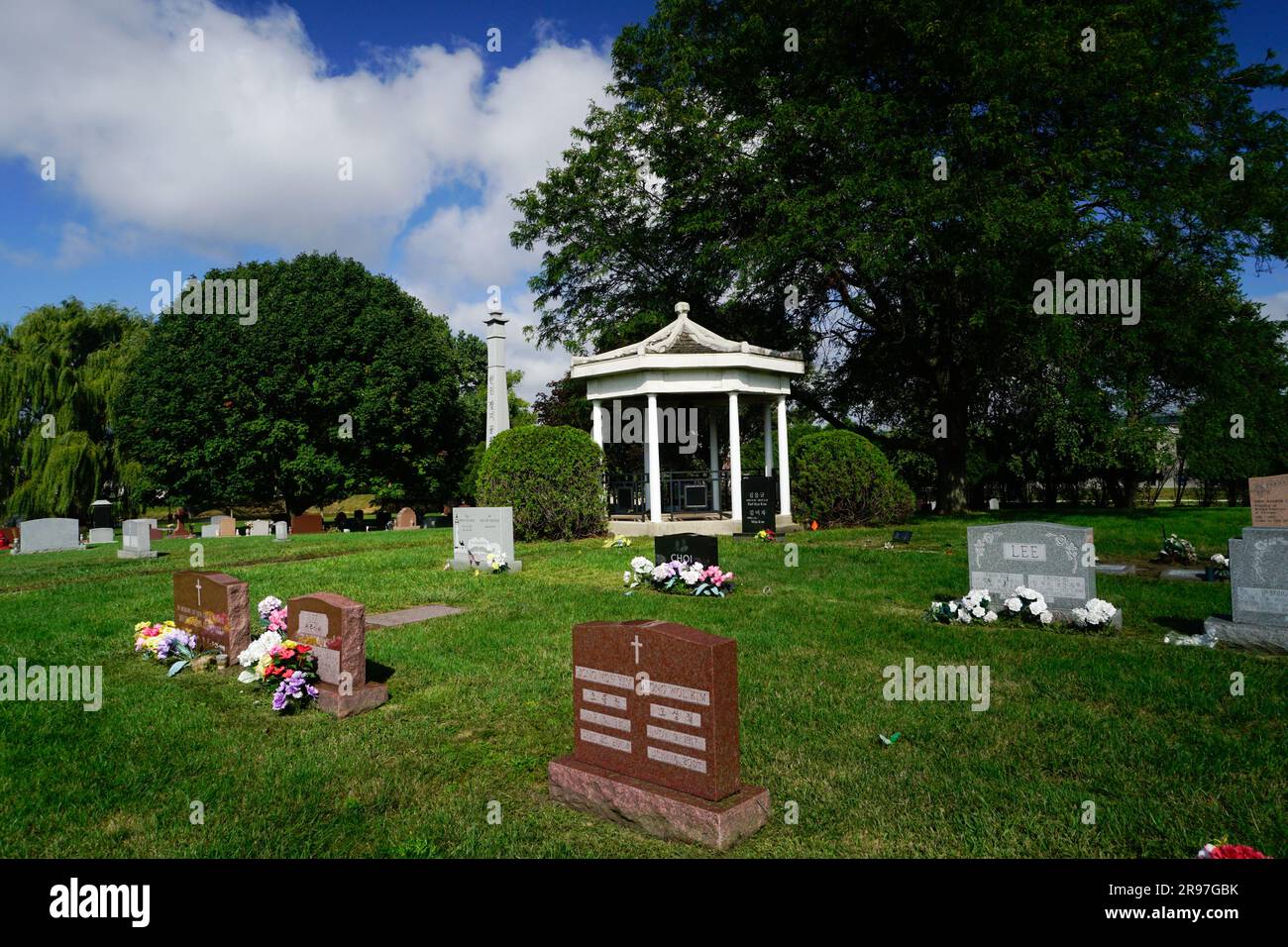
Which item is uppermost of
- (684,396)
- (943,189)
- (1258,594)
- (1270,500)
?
(943,189)

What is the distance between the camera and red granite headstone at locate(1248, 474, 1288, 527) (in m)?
7.34

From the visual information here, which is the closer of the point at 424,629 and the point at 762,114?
the point at 424,629

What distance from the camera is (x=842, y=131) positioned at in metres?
19.8

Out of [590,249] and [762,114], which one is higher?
[762,114]

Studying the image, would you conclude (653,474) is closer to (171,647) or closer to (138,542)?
(138,542)

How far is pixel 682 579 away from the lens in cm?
1045

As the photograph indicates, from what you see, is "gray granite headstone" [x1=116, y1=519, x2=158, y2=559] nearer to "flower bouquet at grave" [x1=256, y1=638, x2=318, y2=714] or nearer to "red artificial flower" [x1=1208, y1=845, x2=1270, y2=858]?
"flower bouquet at grave" [x1=256, y1=638, x2=318, y2=714]

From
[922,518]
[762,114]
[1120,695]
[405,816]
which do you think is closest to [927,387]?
[922,518]

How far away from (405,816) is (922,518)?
68.0 ft

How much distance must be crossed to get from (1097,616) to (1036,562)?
1.00 m

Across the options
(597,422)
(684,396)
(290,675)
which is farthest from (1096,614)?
(684,396)

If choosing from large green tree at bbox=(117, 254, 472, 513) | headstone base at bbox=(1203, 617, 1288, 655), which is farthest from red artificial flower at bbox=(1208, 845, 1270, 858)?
large green tree at bbox=(117, 254, 472, 513)
